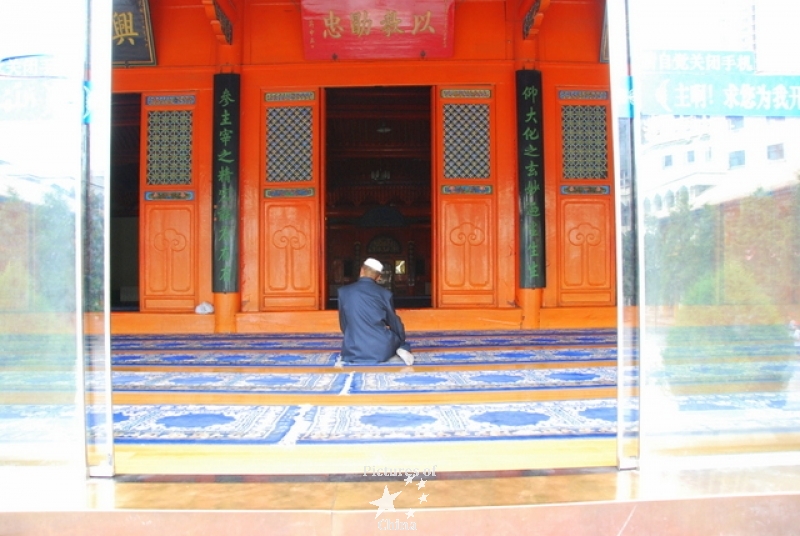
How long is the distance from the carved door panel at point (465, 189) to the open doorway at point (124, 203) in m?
4.45

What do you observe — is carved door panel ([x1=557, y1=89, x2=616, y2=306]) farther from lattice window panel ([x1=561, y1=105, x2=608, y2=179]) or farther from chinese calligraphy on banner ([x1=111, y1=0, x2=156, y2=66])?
chinese calligraphy on banner ([x1=111, y1=0, x2=156, y2=66])

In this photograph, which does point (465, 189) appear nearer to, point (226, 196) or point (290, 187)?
point (290, 187)

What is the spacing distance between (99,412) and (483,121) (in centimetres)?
476

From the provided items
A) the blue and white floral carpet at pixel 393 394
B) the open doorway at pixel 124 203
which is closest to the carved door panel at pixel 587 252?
the blue and white floral carpet at pixel 393 394

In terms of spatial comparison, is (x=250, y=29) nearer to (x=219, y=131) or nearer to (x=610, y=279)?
(x=219, y=131)

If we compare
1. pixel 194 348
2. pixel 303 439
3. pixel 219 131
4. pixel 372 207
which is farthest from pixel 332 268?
pixel 303 439

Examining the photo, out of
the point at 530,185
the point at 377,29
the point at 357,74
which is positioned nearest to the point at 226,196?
the point at 357,74

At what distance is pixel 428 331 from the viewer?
5539mm

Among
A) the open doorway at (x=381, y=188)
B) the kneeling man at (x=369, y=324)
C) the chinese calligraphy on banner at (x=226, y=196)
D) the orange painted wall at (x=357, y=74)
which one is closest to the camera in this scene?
the kneeling man at (x=369, y=324)

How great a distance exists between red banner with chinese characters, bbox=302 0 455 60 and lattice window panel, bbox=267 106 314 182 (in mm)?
601

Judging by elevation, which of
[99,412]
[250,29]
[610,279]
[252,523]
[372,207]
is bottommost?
[252,523]

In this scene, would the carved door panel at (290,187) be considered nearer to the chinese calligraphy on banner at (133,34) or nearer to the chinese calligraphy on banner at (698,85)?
the chinese calligraphy on banner at (133,34)

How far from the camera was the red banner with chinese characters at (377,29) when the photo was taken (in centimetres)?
539

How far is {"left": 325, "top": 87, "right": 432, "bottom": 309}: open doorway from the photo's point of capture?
28.5ft
